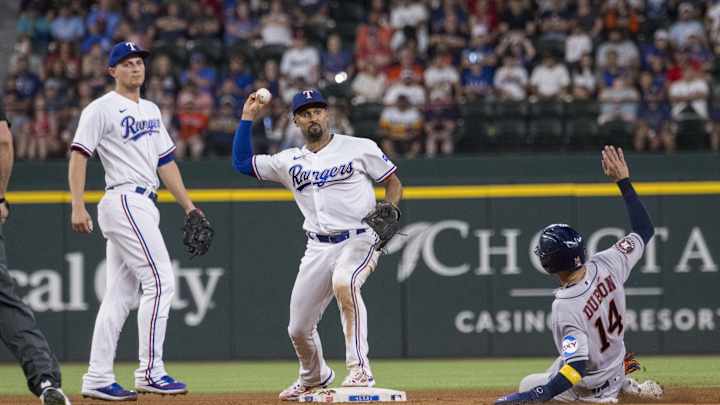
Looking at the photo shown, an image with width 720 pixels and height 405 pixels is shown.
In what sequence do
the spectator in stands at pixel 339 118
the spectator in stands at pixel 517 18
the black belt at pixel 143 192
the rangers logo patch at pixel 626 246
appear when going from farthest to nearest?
the spectator in stands at pixel 517 18, the spectator in stands at pixel 339 118, the black belt at pixel 143 192, the rangers logo patch at pixel 626 246

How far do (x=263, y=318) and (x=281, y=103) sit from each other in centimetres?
242

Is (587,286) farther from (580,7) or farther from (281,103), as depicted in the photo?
(580,7)

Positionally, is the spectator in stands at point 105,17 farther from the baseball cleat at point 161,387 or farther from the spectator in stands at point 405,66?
the baseball cleat at point 161,387

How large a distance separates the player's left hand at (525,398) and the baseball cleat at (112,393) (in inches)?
90.0

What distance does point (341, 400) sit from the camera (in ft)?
22.0

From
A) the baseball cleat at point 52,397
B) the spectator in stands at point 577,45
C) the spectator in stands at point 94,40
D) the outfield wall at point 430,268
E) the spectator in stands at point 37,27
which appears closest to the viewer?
the baseball cleat at point 52,397

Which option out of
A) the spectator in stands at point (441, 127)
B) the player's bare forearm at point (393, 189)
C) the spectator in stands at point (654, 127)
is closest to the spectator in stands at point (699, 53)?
the spectator in stands at point (654, 127)

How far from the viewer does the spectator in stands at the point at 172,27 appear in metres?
15.1

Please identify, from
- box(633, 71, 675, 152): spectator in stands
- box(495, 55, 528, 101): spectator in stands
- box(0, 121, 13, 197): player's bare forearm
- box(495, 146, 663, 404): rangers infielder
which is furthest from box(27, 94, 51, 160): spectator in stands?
box(495, 146, 663, 404): rangers infielder

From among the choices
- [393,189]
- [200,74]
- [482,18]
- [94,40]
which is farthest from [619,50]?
[393,189]

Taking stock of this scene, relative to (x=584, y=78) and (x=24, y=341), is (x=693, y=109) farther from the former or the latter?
(x=24, y=341)

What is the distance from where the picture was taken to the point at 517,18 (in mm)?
14664

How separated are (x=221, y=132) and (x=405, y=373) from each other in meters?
4.00

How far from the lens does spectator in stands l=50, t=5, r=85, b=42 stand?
15531mm
